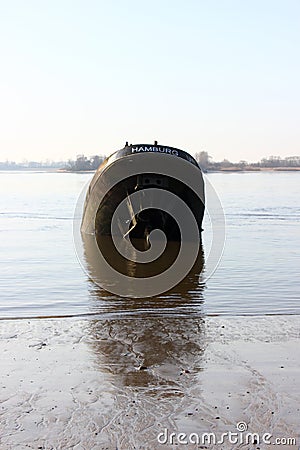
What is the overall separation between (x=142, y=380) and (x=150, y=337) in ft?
4.46

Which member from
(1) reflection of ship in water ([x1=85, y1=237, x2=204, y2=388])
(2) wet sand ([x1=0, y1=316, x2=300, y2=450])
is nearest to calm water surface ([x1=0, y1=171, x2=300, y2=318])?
(1) reflection of ship in water ([x1=85, y1=237, x2=204, y2=388])

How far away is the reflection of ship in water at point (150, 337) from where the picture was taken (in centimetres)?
532

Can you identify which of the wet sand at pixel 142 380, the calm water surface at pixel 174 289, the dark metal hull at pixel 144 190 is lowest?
the calm water surface at pixel 174 289

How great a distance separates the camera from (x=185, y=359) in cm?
574

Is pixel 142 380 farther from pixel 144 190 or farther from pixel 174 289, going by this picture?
pixel 144 190

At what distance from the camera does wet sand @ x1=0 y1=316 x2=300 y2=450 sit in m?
4.11

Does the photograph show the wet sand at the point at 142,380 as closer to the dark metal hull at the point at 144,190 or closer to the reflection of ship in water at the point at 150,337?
the reflection of ship in water at the point at 150,337

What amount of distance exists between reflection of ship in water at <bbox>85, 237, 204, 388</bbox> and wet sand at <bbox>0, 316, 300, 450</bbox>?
0.01 metres

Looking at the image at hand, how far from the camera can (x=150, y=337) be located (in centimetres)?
649

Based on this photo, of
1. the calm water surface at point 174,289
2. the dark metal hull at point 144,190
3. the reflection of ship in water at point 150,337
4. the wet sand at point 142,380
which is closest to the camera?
the wet sand at point 142,380

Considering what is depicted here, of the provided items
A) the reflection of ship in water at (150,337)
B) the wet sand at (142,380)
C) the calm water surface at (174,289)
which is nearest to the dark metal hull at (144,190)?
the calm water surface at (174,289)

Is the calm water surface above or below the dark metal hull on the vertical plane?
below

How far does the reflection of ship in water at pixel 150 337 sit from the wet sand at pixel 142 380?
0.04 feet

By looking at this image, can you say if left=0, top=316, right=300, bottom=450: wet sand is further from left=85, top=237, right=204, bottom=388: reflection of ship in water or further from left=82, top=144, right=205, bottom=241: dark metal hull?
left=82, top=144, right=205, bottom=241: dark metal hull
